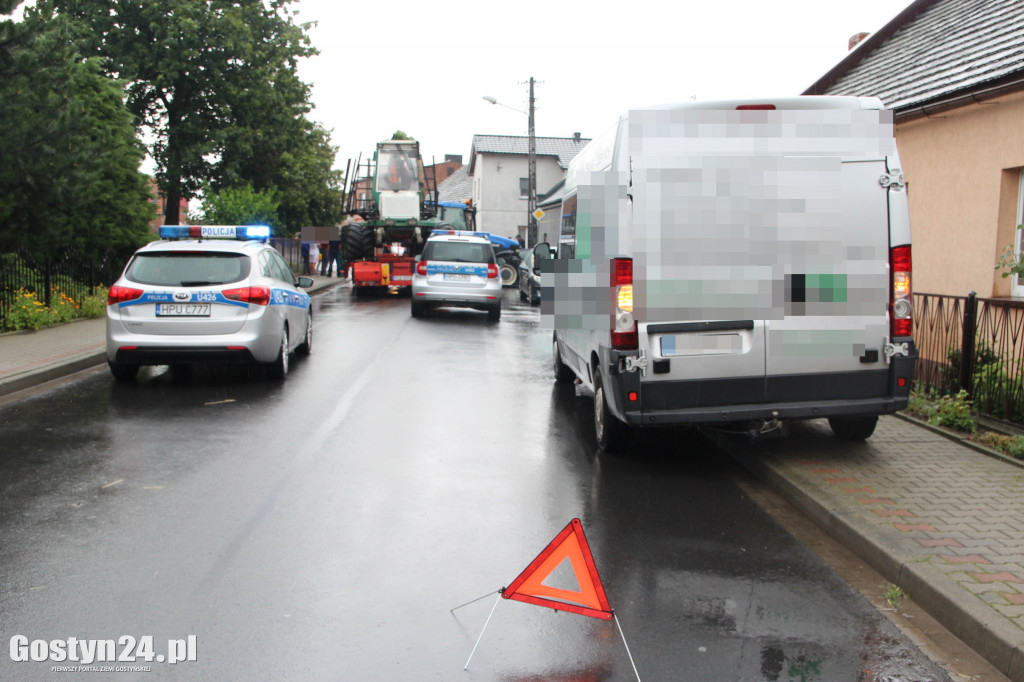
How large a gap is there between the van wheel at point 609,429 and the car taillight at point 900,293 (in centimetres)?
209

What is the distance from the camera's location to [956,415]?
8008 millimetres

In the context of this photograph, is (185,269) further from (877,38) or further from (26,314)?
(877,38)

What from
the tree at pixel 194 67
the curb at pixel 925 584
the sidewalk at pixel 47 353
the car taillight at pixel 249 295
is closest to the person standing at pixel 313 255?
the tree at pixel 194 67

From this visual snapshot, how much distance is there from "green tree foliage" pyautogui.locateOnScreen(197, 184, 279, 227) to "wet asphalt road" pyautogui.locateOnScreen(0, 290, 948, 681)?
18942 millimetres

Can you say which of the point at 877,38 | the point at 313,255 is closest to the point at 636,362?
the point at 877,38

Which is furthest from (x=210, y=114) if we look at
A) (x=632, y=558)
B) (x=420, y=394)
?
(x=632, y=558)

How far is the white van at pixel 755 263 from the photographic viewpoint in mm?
6273

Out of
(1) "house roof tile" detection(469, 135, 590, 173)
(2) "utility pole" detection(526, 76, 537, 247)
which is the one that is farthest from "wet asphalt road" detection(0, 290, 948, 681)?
(1) "house roof tile" detection(469, 135, 590, 173)

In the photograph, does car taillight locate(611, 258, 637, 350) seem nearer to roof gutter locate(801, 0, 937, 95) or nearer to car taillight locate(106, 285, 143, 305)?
car taillight locate(106, 285, 143, 305)

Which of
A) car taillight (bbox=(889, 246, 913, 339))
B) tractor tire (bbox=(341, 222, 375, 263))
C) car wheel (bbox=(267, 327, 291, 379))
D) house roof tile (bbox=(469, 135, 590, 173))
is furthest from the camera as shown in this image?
house roof tile (bbox=(469, 135, 590, 173))

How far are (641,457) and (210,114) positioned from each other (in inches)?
1340

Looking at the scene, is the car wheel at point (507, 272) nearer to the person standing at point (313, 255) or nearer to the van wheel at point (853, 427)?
the person standing at point (313, 255)

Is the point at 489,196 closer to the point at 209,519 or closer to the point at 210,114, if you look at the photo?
the point at 210,114

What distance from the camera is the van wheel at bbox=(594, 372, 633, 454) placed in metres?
7.19
